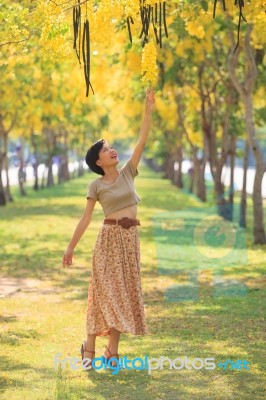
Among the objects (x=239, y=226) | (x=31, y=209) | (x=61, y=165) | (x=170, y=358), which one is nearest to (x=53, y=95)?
(x=31, y=209)

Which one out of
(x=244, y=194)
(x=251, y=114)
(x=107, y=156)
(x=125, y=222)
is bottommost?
(x=244, y=194)

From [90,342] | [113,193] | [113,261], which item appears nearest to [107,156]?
[113,193]

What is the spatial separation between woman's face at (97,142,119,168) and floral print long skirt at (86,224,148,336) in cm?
46

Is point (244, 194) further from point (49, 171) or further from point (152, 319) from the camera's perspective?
point (49, 171)

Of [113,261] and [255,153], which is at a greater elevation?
[255,153]

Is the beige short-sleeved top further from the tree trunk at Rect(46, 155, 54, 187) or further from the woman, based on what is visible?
the tree trunk at Rect(46, 155, 54, 187)

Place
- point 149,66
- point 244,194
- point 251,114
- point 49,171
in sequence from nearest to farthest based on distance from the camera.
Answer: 1. point 149,66
2. point 251,114
3. point 244,194
4. point 49,171

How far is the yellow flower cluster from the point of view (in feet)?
25.5

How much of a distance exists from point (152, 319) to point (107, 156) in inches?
119

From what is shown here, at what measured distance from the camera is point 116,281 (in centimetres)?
729

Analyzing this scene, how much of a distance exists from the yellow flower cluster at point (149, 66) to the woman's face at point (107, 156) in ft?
2.26

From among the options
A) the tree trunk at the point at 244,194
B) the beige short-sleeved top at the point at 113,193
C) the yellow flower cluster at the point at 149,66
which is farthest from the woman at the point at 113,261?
the tree trunk at the point at 244,194

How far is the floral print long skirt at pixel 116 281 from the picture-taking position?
7.28 meters

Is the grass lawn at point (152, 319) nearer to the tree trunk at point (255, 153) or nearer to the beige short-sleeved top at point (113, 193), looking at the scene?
the tree trunk at point (255, 153)
